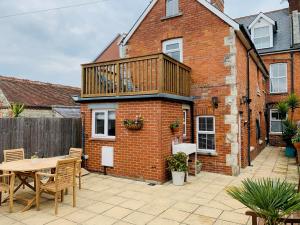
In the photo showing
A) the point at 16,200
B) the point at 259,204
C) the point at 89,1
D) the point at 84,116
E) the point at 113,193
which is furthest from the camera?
the point at 89,1

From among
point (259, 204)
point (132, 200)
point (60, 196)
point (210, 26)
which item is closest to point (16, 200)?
point (60, 196)

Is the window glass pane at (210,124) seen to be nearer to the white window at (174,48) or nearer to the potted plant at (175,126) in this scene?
the potted plant at (175,126)

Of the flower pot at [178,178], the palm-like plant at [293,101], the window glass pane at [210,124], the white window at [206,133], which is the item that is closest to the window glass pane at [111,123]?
the flower pot at [178,178]

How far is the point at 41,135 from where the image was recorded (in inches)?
342

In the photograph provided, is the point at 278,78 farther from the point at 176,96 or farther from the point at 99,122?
the point at 99,122

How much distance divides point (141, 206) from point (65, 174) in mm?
1902

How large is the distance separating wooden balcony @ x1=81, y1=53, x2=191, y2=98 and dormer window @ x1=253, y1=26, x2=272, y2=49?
33.7ft

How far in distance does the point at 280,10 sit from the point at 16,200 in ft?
71.3

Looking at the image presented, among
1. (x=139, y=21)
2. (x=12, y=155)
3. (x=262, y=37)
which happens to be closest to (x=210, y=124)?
(x=139, y=21)

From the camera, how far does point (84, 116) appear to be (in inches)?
378

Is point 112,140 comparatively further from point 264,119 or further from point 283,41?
point 283,41

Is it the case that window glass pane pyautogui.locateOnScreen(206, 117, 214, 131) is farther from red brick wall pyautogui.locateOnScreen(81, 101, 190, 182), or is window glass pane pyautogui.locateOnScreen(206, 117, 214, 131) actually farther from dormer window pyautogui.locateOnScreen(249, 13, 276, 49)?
dormer window pyautogui.locateOnScreen(249, 13, 276, 49)

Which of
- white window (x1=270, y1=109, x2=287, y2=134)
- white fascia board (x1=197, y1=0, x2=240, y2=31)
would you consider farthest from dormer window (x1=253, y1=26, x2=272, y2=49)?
white fascia board (x1=197, y1=0, x2=240, y2=31)

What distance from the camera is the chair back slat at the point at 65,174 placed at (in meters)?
5.29
